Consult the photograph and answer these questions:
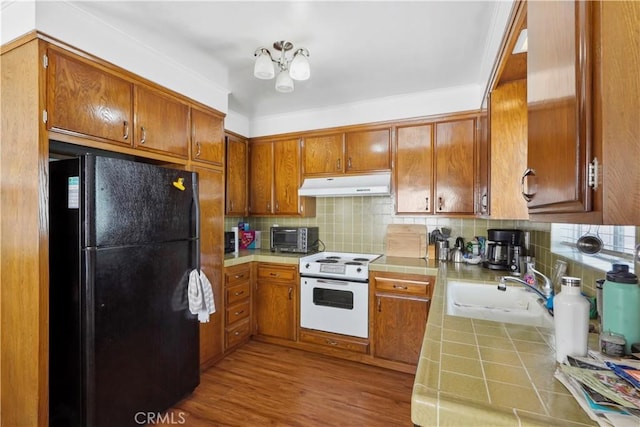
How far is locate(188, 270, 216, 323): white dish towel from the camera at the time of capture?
1980mm

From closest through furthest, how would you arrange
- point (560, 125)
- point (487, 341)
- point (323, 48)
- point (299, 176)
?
point (560, 125)
point (487, 341)
point (323, 48)
point (299, 176)

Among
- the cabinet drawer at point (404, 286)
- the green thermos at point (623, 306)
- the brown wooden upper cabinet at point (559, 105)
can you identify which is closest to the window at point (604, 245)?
the green thermos at point (623, 306)

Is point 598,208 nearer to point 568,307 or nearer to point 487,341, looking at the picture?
point 568,307

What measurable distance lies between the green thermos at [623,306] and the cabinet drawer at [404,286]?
151 cm

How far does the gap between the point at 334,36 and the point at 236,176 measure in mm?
1821

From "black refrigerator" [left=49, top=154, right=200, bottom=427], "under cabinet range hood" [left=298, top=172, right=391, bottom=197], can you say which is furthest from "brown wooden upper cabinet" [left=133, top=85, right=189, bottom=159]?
"under cabinet range hood" [left=298, top=172, right=391, bottom=197]

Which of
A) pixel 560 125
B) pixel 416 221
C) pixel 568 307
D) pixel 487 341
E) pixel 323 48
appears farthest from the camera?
pixel 416 221

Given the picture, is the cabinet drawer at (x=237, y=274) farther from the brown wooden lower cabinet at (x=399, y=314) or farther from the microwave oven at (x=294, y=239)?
the brown wooden lower cabinet at (x=399, y=314)

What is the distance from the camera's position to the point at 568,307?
846mm

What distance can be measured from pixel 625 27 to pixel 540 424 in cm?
80

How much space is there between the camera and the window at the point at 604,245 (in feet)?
3.57

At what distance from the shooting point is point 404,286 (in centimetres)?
247

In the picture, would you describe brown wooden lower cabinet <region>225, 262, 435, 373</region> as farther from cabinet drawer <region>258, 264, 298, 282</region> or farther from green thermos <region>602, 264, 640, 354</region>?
green thermos <region>602, 264, 640, 354</region>

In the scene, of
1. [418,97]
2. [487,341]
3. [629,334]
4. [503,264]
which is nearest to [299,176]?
[418,97]
